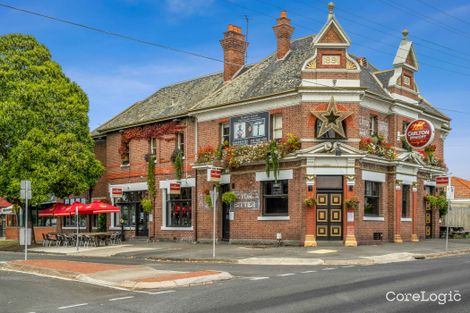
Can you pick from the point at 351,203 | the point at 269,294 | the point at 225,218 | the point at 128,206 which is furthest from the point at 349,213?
the point at 128,206

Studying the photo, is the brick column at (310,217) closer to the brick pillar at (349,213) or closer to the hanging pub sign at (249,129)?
the brick pillar at (349,213)

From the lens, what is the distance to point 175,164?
33062 mm

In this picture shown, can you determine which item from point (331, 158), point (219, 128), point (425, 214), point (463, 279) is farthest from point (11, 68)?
point (463, 279)

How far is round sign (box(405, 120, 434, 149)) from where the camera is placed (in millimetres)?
29234

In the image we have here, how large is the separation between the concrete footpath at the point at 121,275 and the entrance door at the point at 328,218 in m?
11.7

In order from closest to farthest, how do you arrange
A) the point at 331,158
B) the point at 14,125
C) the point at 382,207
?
the point at 331,158 → the point at 382,207 → the point at 14,125

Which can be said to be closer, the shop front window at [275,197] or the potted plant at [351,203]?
the potted plant at [351,203]

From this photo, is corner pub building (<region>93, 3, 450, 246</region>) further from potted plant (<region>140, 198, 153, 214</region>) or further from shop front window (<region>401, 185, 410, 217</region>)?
potted plant (<region>140, 198, 153, 214</region>)

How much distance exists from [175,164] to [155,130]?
9.99 feet

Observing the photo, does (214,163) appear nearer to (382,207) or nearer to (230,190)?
(230,190)

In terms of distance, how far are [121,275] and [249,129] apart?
15.1 meters

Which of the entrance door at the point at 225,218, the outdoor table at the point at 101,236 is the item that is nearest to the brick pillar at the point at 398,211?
the entrance door at the point at 225,218

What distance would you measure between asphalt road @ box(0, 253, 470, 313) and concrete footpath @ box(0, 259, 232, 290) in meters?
0.50

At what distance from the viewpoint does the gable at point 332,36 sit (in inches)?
1084
